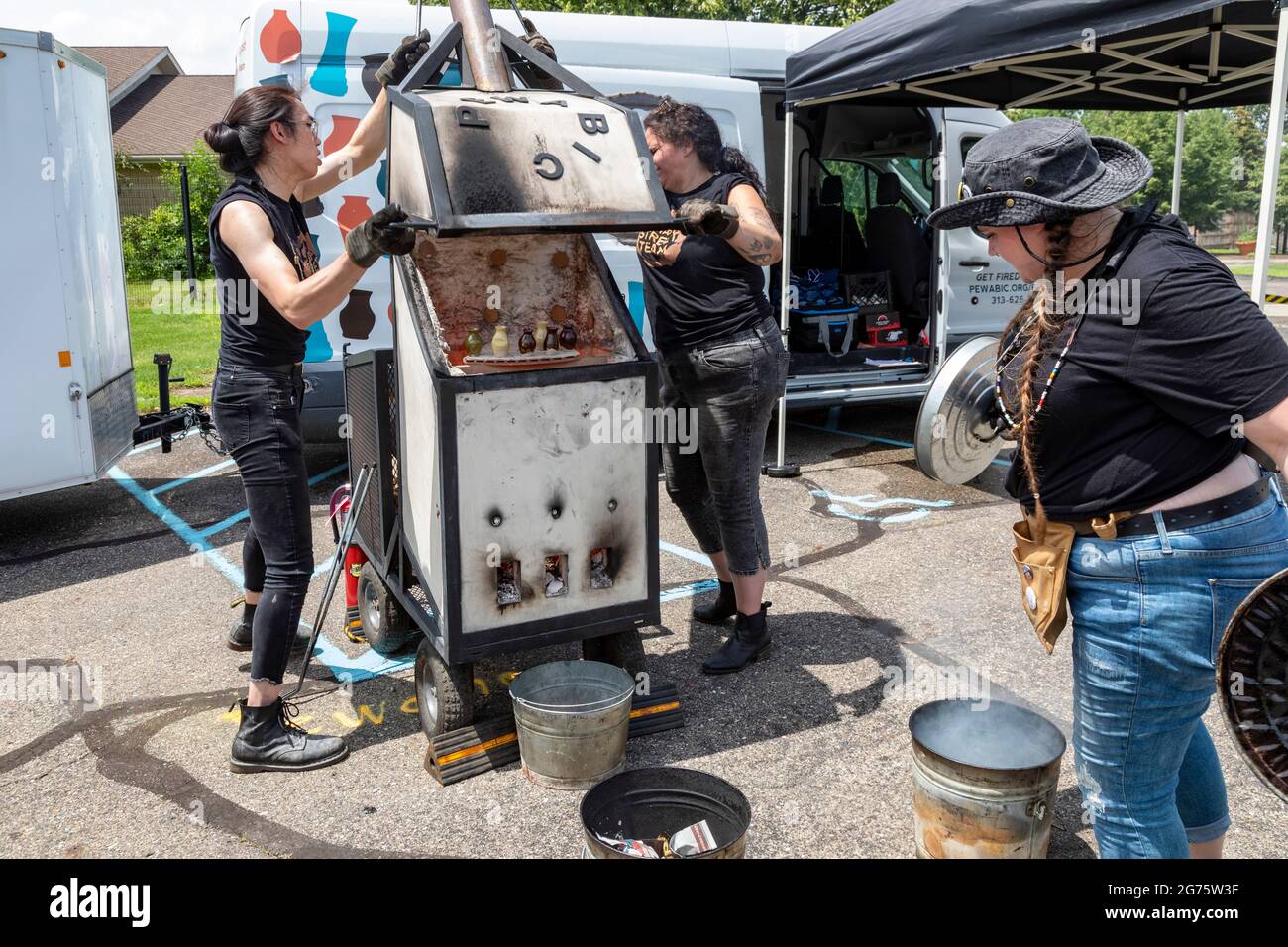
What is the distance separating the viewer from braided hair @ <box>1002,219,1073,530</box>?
6.84 ft

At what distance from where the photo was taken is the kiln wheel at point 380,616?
170 inches

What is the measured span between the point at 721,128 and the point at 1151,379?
582 cm

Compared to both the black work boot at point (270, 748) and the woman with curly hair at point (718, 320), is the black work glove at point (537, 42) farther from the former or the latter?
the black work boot at point (270, 748)

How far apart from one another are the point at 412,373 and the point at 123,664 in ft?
7.00

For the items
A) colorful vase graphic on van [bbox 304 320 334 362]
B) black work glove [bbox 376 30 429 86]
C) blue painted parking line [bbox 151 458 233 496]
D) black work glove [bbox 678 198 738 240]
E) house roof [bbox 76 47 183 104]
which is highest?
house roof [bbox 76 47 183 104]

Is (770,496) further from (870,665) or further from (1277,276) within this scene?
(1277,276)

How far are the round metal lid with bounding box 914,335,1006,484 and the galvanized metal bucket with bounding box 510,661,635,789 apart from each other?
1381 mm

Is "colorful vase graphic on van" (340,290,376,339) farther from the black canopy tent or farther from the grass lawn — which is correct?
the grass lawn

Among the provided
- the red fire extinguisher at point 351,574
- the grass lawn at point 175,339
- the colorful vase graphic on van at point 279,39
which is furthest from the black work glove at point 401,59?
the grass lawn at point 175,339

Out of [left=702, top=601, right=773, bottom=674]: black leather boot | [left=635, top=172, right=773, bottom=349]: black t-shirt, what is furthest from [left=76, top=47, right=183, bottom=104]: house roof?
[left=702, top=601, right=773, bottom=674]: black leather boot

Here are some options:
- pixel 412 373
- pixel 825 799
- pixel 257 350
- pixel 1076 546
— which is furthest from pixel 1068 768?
pixel 257 350

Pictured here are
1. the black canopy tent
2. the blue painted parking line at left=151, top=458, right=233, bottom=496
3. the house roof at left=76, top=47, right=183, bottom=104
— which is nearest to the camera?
the black canopy tent

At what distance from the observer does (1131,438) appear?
6.68ft

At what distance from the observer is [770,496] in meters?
6.90
